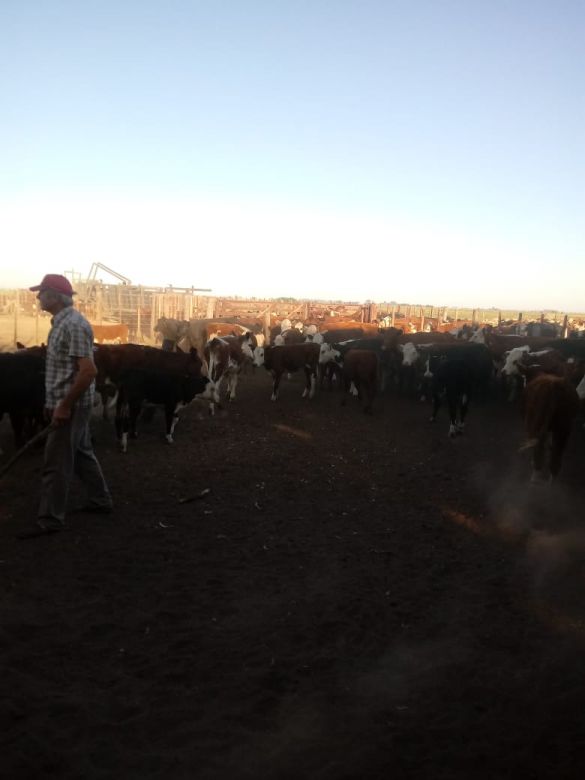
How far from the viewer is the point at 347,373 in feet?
50.7

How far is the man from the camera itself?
565cm

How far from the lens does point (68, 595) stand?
4.82 m

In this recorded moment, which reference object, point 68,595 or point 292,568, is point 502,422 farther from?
point 68,595

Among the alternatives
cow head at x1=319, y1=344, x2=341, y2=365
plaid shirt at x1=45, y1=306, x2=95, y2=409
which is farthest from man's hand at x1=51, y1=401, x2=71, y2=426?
cow head at x1=319, y1=344, x2=341, y2=365

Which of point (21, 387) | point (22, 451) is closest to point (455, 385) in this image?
point (21, 387)

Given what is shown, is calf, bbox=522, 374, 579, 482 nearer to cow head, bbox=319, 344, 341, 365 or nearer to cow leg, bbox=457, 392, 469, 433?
cow leg, bbox=457, 392, 469, 433

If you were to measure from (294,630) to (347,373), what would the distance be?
11300 mm

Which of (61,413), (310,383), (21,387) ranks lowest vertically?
(310,383)

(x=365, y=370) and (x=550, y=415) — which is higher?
(x=550, y=415)

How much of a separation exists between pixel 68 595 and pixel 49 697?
136 centimetres

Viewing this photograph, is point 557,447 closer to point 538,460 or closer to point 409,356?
point 538,460

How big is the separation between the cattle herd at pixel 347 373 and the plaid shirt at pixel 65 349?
2.82m

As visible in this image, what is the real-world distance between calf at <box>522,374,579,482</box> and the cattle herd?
0.01 metres

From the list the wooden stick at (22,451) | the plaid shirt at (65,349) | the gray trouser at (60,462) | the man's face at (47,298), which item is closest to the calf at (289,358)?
the gray trouser at (60,462)
